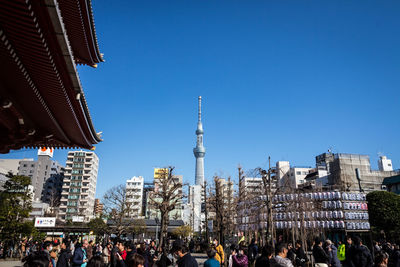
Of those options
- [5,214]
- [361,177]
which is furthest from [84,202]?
[361,177]

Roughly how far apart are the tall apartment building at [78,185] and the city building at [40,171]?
503 cm

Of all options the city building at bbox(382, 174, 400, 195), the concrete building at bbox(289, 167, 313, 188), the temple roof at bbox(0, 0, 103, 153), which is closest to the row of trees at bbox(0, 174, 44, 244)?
the temple roof at bbox(0, 0, 103, 153)

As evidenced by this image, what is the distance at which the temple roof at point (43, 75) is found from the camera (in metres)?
5.53

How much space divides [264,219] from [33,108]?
27867 mm

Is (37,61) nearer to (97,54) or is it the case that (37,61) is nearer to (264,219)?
(97,54)

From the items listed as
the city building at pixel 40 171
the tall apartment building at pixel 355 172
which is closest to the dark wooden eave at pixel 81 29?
the tall apartment building at pixel 355 172

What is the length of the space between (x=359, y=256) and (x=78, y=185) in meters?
87.2

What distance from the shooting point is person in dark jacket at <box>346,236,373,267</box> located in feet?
27.2

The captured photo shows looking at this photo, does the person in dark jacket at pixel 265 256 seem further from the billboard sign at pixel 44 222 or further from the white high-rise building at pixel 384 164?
the white high-rise building at pixel 384 164

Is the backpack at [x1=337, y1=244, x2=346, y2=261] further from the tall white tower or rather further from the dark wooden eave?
the tall white tower

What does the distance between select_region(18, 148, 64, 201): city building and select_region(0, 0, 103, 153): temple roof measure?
77295mm

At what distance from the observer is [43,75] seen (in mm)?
7312

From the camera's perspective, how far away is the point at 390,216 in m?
33.8

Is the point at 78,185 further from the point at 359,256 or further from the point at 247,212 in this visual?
the point at 359,256
